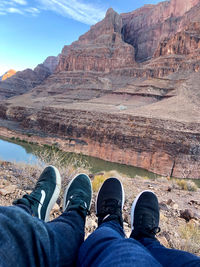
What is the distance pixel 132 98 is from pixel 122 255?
32.3 m

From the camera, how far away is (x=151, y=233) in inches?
69.0

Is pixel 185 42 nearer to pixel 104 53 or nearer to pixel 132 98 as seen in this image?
pixel 132 98

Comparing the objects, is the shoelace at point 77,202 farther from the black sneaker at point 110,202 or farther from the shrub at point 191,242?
the shrub at point 191,242

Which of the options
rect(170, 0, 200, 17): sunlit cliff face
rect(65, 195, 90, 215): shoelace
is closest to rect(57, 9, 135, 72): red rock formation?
rect(170, 0, 200, 17): sunlit cliff face

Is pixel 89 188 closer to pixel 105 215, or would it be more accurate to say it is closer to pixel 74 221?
pixel 105 215

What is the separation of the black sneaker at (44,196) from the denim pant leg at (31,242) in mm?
474

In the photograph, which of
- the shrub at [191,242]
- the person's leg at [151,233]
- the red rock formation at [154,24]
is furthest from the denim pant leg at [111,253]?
the red rock formation at [154,24]

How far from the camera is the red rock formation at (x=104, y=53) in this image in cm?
4675

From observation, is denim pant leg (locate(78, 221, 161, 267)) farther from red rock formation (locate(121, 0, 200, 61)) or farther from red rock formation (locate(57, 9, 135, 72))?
red rock formation (locate(121, 0, 200, 61))

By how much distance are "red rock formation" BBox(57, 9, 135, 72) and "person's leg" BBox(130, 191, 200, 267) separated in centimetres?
4600

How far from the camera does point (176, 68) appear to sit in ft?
112

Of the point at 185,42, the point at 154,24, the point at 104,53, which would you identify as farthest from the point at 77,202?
the point at 154,24

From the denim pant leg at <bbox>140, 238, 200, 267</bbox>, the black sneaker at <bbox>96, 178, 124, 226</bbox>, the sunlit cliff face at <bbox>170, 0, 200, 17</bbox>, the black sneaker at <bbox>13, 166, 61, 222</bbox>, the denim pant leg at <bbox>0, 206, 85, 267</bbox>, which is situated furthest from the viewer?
the sunlit cliff face at <bbox>170, 0, 200, 17</bbox>

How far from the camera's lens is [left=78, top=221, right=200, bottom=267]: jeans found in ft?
2.76
